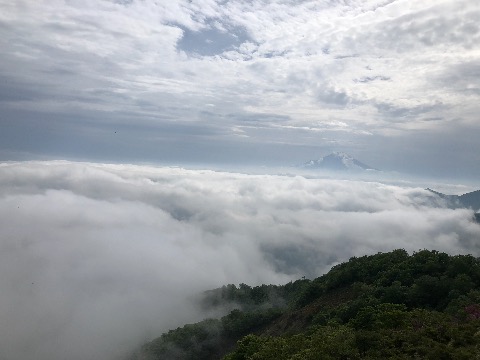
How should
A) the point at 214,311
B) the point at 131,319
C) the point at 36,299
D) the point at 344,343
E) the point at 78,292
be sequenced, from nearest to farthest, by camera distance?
the point at 344,343
the point at 214,311
the point at 131,319
the point at 36,299
the point at 78,292

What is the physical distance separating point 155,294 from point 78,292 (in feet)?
153

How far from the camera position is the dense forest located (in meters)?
20.3

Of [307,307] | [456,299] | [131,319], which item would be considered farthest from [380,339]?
[131,319]

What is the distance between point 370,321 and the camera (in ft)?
89.5

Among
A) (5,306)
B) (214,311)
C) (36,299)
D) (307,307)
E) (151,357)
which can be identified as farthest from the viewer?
(36,299)

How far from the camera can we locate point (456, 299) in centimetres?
3066

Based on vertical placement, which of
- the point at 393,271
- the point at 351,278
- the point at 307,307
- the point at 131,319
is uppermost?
the point at 393,271

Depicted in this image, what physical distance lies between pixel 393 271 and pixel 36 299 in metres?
184

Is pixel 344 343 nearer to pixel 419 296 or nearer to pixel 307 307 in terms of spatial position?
pixel 419 296

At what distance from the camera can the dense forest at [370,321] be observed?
66.7ft

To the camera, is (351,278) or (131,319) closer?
(351,278)

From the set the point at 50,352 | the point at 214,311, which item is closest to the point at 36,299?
the point at 50,352

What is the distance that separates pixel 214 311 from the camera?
10081 cm

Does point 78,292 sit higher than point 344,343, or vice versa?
point 344,343
